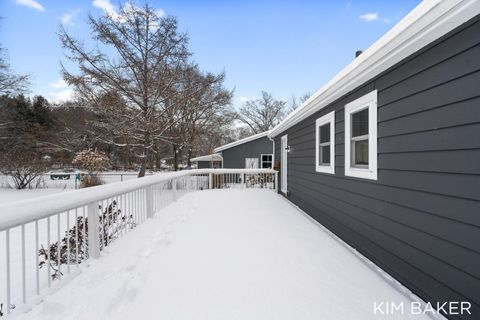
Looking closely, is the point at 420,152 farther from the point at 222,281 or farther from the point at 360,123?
the point at 222,281

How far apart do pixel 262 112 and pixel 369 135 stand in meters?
32.4

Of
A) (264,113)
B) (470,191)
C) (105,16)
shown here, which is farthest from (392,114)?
(264,113)

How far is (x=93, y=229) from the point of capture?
103 inches

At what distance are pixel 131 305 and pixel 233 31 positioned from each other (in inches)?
484

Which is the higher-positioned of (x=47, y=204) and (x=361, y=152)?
(x=361, y=152)

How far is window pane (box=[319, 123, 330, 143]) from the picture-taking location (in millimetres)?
4684

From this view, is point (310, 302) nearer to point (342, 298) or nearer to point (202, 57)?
point (342, 298)

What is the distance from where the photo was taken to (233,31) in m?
12.1

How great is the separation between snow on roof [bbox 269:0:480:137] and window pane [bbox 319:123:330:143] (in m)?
1.23

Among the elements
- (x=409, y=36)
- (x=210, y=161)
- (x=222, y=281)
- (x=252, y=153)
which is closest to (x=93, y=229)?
(x=222, y=281)

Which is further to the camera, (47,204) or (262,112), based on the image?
(262,112)

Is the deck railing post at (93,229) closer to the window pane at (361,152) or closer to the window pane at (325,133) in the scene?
the window pane at (361,152)

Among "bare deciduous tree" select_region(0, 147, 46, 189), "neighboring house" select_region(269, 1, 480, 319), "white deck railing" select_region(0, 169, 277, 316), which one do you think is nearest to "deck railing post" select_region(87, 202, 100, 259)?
"white deck railing" select_region(0, 169, 277, 316)

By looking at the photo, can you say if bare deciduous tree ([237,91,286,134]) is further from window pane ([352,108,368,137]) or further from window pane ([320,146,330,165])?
window pane ([352,108,368,137])
